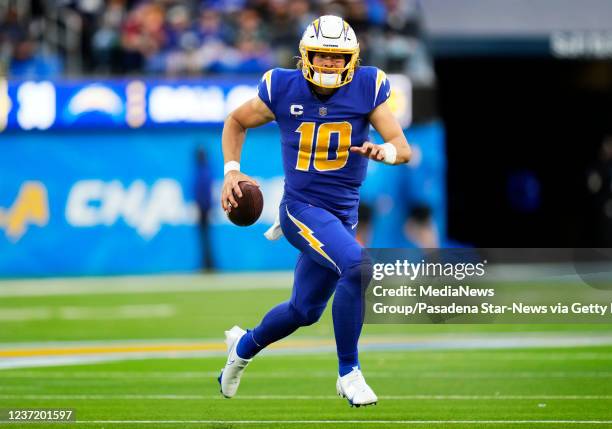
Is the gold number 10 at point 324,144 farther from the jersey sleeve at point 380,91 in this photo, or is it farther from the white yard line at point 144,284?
the white yard line at point 144,284

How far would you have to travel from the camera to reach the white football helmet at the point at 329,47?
655cm

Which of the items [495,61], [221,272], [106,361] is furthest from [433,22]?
[106,361]

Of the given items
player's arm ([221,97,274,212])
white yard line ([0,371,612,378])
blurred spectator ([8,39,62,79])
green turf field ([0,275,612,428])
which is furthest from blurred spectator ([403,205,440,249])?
player's arm ([221,97,274,212])

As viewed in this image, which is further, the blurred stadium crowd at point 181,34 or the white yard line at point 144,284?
the blurred stadium crowd at point 181,34

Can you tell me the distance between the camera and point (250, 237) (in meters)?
18.6

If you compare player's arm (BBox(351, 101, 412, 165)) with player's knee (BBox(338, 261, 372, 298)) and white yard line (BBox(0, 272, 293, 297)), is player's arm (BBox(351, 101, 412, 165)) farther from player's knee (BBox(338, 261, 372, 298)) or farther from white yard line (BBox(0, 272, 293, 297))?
white yard line (BBox(0, 272, 293, 297))

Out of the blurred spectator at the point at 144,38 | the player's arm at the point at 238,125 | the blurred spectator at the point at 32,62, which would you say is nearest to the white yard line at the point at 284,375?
the player's arm at the point at 238,125

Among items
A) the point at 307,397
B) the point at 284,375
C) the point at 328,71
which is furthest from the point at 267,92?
the point at 284,375

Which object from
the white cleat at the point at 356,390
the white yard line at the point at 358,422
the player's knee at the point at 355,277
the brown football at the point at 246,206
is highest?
the brown football at the point at 246,206

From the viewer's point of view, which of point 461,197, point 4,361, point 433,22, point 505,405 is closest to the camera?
point 505,405

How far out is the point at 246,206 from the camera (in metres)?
6.59

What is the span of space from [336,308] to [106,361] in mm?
3612

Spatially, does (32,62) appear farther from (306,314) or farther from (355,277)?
(355,277)

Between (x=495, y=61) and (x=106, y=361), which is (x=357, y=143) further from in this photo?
(x=495, y=61)
